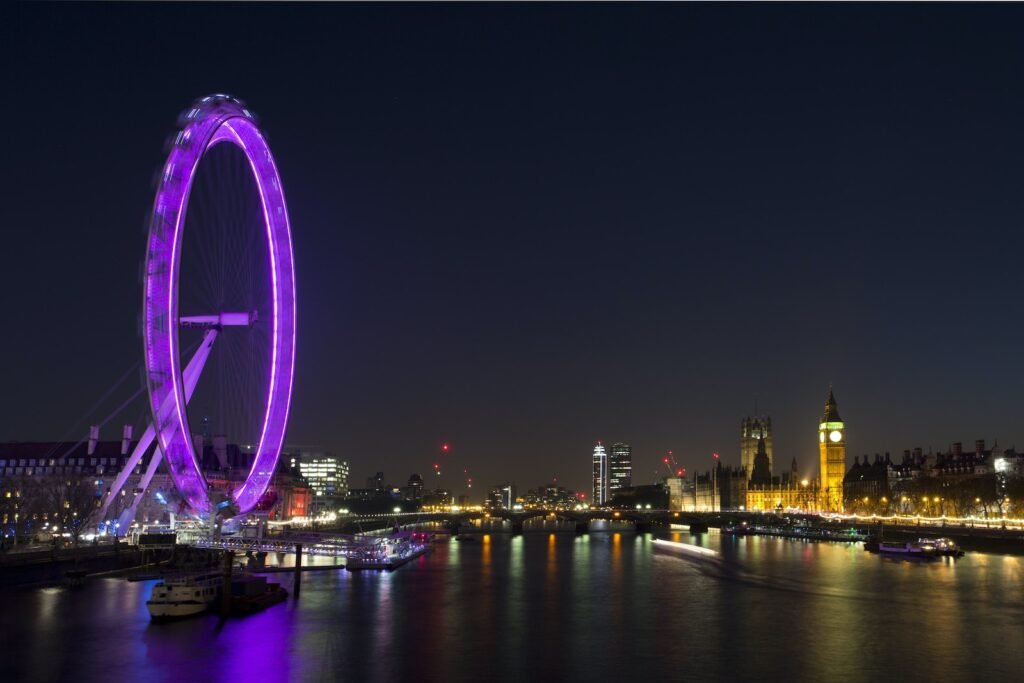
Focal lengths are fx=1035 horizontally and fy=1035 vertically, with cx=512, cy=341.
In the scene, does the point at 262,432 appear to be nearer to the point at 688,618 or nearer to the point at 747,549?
the point at 688,618

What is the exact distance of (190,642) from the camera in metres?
41.8

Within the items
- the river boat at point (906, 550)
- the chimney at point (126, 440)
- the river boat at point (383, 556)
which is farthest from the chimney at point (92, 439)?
the river boat at point (906, 550)

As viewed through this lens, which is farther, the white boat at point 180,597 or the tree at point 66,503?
the tree at point 66,503

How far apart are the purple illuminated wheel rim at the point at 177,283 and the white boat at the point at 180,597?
15.2ft

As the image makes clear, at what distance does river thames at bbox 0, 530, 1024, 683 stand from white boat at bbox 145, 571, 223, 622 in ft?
2.55

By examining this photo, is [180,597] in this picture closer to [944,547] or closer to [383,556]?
[383,556]

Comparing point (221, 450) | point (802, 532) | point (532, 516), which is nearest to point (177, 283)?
point (221, 450)

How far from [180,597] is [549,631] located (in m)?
17.2

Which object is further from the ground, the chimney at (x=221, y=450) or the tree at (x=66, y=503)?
the chimney at (x=221, y=450)

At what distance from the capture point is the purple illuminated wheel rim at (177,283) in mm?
48125

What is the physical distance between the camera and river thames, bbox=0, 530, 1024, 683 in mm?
37625

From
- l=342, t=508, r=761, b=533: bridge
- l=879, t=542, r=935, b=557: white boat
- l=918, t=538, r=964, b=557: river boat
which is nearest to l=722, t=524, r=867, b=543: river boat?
l=342, t=508, r=761, b=533: bridge

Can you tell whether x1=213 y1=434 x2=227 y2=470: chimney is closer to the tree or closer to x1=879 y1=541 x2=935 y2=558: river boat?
the tree

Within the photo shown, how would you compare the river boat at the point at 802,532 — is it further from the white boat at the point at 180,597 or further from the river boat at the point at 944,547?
the white boat at the point at 180,597
